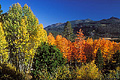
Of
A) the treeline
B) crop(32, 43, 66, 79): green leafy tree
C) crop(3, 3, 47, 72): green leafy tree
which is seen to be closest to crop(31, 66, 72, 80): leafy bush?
the treeline

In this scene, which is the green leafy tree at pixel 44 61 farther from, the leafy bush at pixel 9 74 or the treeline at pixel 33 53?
the leafy bush at pixel 9 74

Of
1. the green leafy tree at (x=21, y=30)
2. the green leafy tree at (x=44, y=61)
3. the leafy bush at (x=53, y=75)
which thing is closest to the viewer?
the leafy bush at (x=53, y=75)

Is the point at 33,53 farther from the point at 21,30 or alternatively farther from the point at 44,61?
the point at 44,61

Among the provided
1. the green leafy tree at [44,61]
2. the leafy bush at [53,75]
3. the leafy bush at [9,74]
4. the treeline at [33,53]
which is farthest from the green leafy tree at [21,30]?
the leafy bush at [53,75]

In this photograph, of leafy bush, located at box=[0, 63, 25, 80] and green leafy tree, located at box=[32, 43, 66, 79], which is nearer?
green leafy tree, located at box=[32, 43, 66, 79]

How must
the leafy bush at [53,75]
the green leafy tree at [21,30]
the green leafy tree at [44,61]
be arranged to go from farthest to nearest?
the green leafy tree at [21,30]
the green leafy tree at [44,61]
the leafy bush at [53,75]

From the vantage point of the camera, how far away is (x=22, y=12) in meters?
14.2

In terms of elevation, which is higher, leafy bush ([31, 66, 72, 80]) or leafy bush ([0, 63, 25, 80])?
leafy bush ([31, 66, 72, 80])

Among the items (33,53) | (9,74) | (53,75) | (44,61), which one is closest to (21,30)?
(33,53)

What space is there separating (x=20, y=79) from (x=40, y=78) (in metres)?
5.95

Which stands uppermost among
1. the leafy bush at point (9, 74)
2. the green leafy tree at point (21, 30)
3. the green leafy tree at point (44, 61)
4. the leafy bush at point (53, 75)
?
the green leafy tree at point (21, 30)

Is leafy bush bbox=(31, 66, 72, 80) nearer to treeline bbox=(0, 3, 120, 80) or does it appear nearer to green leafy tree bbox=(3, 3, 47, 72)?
treeline bbox=(0, 3, 120, 80)

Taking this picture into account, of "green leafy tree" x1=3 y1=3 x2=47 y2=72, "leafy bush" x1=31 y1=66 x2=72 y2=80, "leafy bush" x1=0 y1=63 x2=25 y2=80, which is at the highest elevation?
"green leafy tree" x1=3 y1=3 x2=47 y2=72

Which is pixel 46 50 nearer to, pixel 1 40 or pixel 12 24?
pixel 12 24
